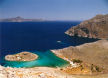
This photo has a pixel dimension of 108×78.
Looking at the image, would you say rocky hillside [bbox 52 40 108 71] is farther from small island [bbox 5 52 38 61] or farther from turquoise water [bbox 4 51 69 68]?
small island [bbox 5 52 38 61]

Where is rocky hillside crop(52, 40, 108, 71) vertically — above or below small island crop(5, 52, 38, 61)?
above

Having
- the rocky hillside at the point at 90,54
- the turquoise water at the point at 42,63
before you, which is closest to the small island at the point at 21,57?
the turquoise water at the point at 42,63

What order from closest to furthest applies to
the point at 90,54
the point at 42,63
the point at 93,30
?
the point at 42,63 → the point at 90,54 → the point at 93,30

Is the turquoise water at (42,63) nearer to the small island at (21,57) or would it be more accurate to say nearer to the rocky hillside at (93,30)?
the small island at (21,57)

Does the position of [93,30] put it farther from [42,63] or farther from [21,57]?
[21,57]

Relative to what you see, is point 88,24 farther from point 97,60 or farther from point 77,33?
point 97,60

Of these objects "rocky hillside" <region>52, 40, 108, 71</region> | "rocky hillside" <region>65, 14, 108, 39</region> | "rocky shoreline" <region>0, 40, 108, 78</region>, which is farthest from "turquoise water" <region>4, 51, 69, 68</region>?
"rocky hillside" <region>65, 14, 108, 39</region>

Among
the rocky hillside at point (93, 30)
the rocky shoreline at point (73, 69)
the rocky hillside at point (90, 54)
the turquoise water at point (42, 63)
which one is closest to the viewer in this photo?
→ the rocky shoreline at point (73, 69)

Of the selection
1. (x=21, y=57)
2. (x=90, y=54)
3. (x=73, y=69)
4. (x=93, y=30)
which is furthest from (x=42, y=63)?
(x=93, y=30)

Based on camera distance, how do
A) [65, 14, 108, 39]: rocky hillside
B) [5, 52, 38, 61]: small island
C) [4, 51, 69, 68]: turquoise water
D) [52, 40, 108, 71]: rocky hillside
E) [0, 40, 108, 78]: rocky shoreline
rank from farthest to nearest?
[65, 14, 108, 39]: rocky hillside, [5, 52, 38, 61]: small island, [52, 40, 108, 71]: rocky hillside, [4, 51, 69, 68]: turquoise water, [0, 40, 108, 78]: rocky shoreline

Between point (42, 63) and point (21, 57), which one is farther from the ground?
point (21, 57)

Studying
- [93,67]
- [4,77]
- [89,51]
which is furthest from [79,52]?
[4,77]

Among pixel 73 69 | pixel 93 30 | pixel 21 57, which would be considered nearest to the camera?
pixel 73 69
